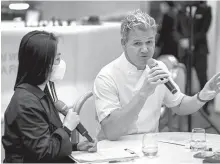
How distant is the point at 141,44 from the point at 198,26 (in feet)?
12.2

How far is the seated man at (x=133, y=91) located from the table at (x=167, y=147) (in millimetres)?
65

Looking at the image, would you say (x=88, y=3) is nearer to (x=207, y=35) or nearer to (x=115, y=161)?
(x=207, y=35)

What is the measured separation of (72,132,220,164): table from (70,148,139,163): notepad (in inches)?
2.3

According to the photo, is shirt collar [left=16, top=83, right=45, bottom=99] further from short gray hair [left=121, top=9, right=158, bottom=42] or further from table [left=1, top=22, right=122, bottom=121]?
table [left=1, top=22, right=122, bottom=121]

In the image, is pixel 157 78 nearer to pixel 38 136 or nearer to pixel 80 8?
pixel 38 136

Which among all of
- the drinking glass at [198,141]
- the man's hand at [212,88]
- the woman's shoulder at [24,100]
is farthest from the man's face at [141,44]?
the woman's shoulder at [24,100]

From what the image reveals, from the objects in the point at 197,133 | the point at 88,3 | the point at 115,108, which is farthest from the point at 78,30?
the point at 88,3

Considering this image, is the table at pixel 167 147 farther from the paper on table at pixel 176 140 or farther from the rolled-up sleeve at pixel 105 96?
the rolled-up sleeve at pixel 105 96

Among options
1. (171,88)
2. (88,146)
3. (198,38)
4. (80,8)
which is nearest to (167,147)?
(171,88)

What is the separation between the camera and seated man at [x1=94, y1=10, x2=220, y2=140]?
2.29 meters

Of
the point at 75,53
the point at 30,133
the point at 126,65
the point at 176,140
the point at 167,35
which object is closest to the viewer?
the point at 30,133

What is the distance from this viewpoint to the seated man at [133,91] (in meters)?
2.29

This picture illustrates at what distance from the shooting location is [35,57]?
189 cm

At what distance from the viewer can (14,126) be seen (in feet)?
5.97
